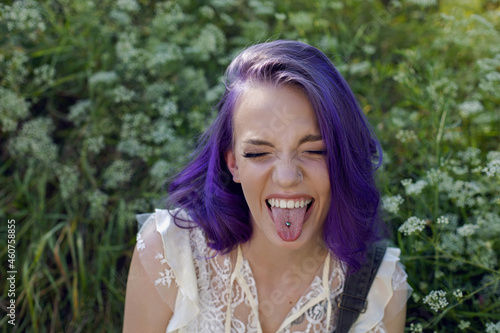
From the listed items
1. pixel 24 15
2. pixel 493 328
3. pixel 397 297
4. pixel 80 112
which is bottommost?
pixel 493 328

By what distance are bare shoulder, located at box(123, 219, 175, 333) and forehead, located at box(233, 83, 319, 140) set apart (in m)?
0.58

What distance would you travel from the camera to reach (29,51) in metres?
2.72

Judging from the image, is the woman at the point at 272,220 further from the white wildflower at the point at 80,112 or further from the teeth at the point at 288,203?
the white wildflower at the point at 80,112

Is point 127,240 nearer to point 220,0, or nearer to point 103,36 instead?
point 103,36

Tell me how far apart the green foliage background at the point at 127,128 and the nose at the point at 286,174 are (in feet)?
2.79

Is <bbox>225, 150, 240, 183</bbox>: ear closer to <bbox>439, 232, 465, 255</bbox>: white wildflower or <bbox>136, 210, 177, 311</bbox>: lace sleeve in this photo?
<bbox>136, 210, 177, 311</bbox>: lace sleeve

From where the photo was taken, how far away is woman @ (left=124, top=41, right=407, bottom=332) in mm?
1478

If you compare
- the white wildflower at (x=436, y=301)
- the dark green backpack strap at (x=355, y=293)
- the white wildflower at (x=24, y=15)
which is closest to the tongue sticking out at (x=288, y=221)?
the dark green backpack strap at (x=355, y=293)

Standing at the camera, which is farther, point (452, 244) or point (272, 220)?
point (452, 244)

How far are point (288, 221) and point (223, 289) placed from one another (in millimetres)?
428

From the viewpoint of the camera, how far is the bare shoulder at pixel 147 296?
1.67 meters

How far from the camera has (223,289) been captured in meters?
1.73

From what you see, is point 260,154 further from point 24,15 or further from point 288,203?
point 24,15

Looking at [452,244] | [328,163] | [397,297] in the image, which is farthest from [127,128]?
[452,244]
